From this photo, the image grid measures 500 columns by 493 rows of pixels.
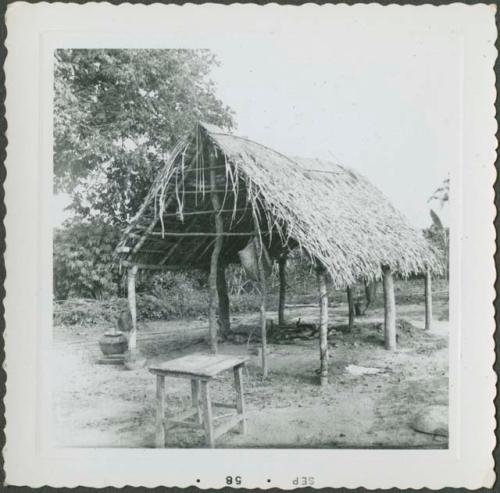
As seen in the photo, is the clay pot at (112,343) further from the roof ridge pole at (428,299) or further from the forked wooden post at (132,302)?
the roof ridge pole at (428,299)

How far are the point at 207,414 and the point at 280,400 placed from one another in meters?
0.98

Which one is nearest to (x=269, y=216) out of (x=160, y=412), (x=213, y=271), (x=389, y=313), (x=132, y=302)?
(x=213, y=271)

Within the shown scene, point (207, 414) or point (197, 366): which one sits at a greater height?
point (197, 366)

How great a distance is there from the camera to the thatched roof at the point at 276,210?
5.32 m

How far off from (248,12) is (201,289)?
4.45 metres

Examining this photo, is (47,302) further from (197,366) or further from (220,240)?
(220,240)

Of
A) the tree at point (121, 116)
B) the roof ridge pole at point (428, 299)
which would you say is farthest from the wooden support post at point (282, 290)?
the tree at point (121, 116)

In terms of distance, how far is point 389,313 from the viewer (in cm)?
667

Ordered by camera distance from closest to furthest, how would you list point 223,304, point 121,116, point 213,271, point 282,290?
point 121,116
point 213,271
point 223,304
point 282,290

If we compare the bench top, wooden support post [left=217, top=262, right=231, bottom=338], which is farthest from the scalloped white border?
wooden support post [left=217, top=262, right=231, bottom=338]

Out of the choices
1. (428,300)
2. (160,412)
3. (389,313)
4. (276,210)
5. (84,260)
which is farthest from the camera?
(389,313)

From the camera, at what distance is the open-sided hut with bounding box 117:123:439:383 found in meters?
5.34

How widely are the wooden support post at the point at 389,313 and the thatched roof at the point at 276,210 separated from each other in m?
0.21

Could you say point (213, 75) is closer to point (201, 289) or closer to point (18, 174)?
point (18, 174)
